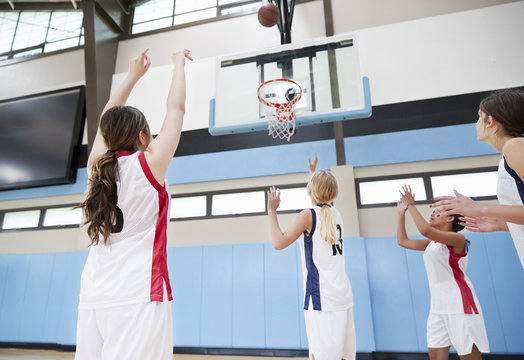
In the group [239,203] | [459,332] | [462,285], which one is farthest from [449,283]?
[239,203]

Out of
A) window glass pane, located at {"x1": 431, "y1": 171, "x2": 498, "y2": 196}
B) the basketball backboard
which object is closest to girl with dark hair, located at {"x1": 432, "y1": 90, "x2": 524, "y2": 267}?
the basketball backboard

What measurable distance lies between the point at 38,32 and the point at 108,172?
7.69 meters

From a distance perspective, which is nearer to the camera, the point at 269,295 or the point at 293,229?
the point at 293,229

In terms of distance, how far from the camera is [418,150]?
424 cm

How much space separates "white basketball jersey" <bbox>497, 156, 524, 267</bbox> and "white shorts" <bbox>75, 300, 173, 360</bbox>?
1544mm

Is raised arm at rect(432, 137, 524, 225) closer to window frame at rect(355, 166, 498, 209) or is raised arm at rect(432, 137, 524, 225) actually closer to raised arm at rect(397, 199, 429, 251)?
raised arm at rect(397, 199, 429, 251)

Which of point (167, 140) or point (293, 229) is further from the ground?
point (167, 140)

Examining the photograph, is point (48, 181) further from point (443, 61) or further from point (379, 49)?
point (443, 61)

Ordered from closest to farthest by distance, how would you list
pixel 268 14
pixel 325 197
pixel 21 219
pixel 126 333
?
pixel 126 333 → pixel 325 197 → pixel 268 14 → pixel 21 219

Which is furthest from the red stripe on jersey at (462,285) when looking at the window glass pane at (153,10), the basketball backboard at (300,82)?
the window glass pane at (153,10)

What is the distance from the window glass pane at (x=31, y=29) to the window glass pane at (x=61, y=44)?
0.89 ft

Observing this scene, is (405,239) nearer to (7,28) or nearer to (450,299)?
(450,299)

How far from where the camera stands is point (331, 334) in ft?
5.96

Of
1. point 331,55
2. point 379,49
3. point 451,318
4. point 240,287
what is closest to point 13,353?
point 240,287
